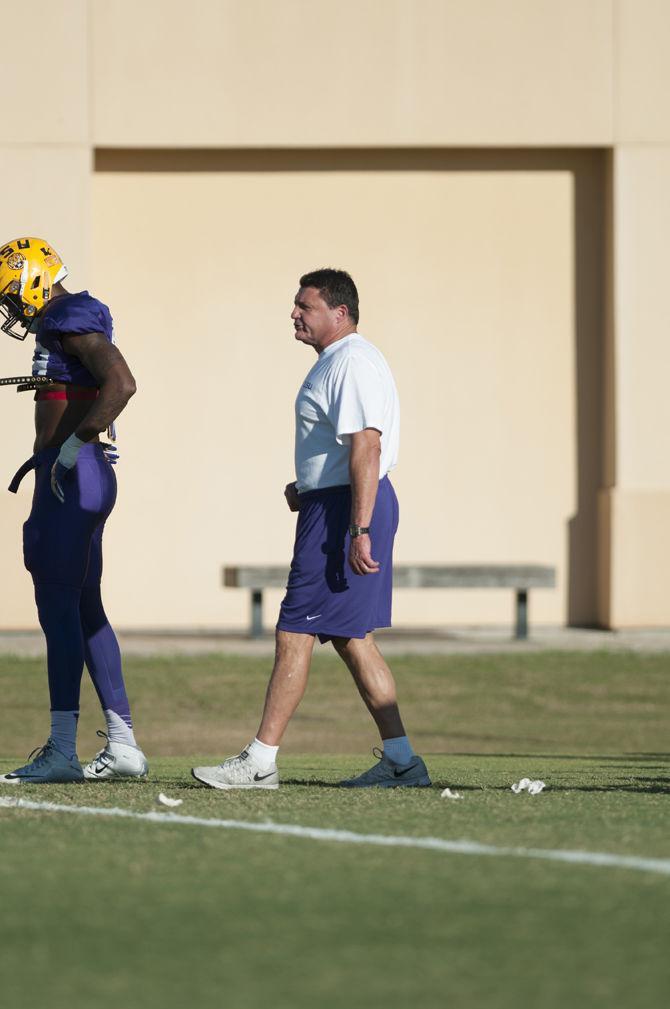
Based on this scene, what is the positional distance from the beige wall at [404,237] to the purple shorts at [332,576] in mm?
10992

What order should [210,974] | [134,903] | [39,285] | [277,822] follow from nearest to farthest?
[210,974]
[134,903]
[277,822]
[39,285]

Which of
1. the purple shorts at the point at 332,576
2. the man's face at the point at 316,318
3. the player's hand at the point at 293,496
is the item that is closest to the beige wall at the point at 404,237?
the player's hand at the point at 293,496

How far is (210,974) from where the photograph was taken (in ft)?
11.7

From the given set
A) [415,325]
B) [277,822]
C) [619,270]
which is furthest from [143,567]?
[277,822]

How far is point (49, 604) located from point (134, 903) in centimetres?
296

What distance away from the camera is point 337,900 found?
427 cm

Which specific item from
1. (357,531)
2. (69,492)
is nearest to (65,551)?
(69,492)

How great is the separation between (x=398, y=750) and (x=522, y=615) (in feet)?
34.4

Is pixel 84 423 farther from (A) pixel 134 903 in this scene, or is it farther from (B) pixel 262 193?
(B) pixel 262 193

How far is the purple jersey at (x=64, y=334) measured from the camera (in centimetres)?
713

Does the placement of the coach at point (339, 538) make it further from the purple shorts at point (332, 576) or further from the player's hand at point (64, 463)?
the player's hand at point (64, 463)

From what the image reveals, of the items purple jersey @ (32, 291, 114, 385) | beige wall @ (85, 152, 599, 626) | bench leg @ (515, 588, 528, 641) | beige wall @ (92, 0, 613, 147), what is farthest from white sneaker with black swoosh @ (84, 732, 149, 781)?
beige wall @ (92, 0, 613, 147)

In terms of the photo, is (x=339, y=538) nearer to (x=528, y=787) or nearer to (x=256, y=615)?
(x=528, y=787)

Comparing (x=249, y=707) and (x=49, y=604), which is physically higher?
(x=49, y=604)
